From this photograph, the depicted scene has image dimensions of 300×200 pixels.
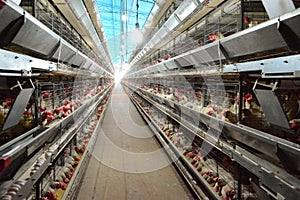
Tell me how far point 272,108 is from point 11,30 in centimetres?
125

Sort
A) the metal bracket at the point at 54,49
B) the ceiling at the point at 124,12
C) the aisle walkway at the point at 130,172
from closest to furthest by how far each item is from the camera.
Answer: the metal bracket at the point at 54,49 → the aisle walkway at the point at 130,172 → the ceiling at the point at 124,12

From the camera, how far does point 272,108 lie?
4.17 ft

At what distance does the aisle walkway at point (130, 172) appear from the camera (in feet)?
9.39

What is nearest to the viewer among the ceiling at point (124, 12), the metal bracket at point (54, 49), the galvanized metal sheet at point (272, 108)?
the galvanized metal sheet at point (272, 108)

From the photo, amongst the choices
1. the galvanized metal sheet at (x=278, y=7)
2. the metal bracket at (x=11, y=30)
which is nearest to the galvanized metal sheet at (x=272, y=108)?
the galvanized metal sheet at (x=278, y=7)

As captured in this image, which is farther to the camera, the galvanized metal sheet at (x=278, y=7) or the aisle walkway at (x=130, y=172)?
the aisle walkway at (x=130, y=172)

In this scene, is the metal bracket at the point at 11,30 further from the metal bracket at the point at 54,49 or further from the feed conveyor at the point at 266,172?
the feed conveyor at the point at 266,172

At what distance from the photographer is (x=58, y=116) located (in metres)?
2.40

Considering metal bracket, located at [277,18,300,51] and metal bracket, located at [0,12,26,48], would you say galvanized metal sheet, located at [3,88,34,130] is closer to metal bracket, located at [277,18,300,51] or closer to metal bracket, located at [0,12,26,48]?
metal bracket, located at [0,12,26,48]

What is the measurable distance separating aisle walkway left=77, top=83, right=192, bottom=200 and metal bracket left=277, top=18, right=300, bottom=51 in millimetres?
2053

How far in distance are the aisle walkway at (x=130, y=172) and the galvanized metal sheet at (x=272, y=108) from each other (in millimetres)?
1734

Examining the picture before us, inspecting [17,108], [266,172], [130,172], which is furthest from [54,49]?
[130,172]

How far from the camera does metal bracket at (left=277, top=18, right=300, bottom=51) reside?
107cm

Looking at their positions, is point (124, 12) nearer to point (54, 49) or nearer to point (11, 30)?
point (54, 49)
